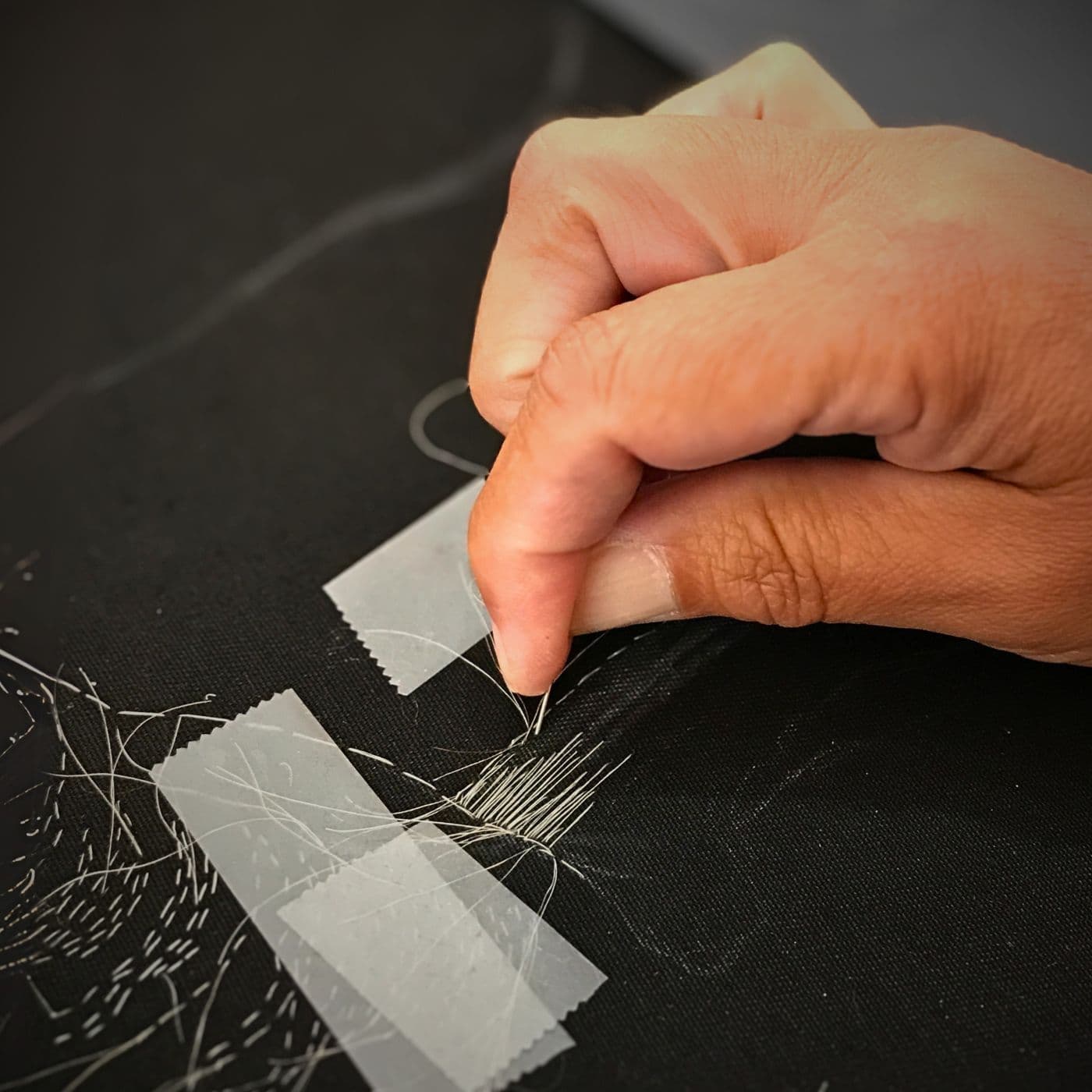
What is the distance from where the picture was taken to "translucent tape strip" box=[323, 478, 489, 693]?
0.72m

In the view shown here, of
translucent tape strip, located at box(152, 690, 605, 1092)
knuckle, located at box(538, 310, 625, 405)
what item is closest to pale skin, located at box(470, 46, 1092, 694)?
knuckle, located at box(538, 310, 625, 405)

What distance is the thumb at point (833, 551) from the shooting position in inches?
24.3

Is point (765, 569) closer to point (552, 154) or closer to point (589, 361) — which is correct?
point (589, 361)

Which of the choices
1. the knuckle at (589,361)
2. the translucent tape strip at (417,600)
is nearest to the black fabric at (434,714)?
the translucent tape strip at (417,600)

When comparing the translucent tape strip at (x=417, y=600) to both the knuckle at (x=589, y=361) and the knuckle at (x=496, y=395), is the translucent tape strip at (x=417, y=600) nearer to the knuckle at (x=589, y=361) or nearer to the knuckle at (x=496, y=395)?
the knuckle at (x=496, y=395)

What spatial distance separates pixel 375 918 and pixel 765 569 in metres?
0.31

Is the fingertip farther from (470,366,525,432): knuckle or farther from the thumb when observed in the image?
(470,366,525,432): knuckle

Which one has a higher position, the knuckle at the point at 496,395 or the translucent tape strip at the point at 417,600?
the knuckle at the point at 496,395

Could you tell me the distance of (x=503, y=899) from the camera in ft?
2.03

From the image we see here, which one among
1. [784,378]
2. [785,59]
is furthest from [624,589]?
[785,59]

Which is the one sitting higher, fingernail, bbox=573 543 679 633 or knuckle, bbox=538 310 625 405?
knuckle, bbox=538 310 625 405

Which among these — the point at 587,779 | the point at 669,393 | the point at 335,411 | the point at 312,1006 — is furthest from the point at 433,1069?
the point at 335,411

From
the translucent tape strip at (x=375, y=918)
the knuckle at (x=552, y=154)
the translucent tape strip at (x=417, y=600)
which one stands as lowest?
the translucent tape strip at (x=375, y=918)

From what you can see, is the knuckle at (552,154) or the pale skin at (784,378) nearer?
the pale skin at (784,378)
